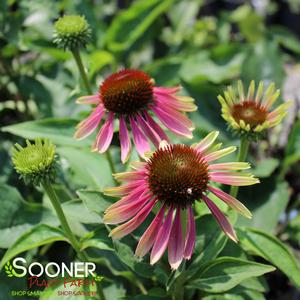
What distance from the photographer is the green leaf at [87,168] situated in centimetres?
115

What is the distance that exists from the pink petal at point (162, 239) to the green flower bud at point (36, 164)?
0.67 ft

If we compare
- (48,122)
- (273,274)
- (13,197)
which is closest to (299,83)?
(273,274)

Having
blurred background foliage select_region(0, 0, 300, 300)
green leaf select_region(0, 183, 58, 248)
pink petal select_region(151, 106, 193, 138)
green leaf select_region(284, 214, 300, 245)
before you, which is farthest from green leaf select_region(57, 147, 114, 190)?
green leaf select_region(284, 214, 300, 245)

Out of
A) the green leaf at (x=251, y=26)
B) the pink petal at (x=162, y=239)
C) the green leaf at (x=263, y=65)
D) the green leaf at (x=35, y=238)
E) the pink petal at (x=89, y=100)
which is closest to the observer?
the pink petal at (x=162, y=239)

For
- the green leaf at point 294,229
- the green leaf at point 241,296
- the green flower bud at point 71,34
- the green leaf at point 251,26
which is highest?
the green leaf at point 251,26

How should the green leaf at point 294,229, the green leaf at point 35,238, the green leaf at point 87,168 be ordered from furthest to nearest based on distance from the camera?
the green leaf at point 294,229 < the green leaf at point 87,168 < the green leaf at point 35,238

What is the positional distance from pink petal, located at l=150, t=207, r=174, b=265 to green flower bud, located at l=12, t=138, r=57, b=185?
204 mm

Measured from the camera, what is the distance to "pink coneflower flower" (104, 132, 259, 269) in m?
0.79

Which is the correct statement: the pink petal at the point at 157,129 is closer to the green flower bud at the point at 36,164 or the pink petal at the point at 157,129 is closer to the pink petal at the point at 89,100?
the pink petal at the point at 89,100

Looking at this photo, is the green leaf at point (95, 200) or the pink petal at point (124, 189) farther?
the green leaf at point (95, 200)

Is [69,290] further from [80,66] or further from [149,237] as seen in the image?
[80,66]

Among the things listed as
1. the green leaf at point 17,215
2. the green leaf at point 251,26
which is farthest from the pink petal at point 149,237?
the green leaf at point 251,26

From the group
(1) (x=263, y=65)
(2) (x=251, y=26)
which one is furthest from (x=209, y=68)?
(2) (x=251, y=26)

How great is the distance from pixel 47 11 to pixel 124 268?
825 millimetres
